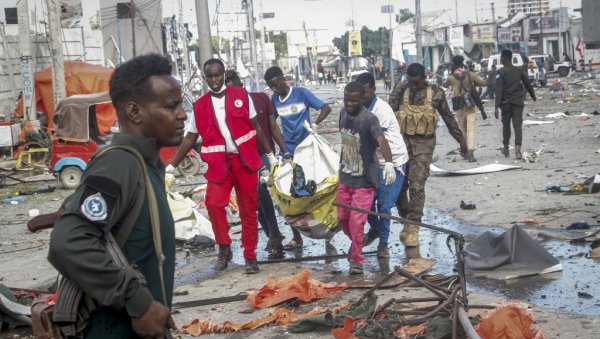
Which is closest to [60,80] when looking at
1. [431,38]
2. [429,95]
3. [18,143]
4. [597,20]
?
[18,143]

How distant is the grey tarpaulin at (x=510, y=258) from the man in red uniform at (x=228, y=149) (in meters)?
2.01

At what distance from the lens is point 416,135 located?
944cm

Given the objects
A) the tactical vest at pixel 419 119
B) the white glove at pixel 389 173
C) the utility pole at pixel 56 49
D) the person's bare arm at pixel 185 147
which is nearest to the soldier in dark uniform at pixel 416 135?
the tactical vest at pixel 419 119

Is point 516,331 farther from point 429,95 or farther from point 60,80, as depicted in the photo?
point 60,80

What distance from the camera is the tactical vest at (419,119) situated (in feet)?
30.8

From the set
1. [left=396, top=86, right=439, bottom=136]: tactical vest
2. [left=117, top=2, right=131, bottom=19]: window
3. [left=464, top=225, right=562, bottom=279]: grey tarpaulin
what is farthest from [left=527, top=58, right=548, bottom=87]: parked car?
[left=464, top=225, right=562, bottom=279]: grey tarpaulin

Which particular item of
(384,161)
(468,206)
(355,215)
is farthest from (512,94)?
(355,215)

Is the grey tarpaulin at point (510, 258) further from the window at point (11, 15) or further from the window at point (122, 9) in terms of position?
the window at point (122, 9)

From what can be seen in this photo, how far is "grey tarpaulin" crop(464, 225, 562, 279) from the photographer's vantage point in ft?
25.3

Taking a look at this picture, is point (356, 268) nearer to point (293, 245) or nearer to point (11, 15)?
point (293, 245)

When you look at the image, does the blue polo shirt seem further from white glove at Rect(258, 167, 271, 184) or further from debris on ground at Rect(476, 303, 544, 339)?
debris on ground at Rect(476, 303, 544, 339)

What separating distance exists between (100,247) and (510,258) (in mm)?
5468

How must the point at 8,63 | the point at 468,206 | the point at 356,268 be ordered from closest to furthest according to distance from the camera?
the point at 356,268 → the point at 468,206 → the point at 8,63

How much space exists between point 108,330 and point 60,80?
19.6 m
